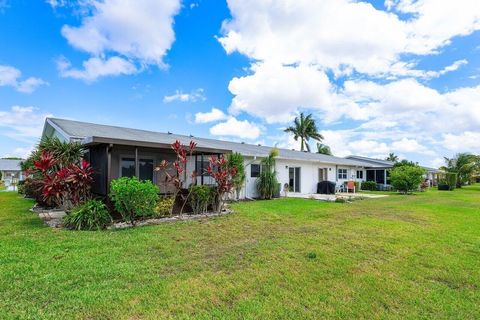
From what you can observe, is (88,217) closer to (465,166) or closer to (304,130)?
(304,130)

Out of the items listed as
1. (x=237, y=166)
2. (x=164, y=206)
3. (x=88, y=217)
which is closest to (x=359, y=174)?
(x=237, y=166)

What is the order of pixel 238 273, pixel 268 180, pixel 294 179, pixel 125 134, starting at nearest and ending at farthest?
pixel 238 273
pixel 125 134
pixel 268 180
pixel 294 179

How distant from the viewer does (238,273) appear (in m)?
4.25

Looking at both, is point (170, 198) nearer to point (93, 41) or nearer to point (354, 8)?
point (93, 41)

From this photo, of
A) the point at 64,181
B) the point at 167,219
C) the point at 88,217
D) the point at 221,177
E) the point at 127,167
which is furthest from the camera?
the point at 127,167

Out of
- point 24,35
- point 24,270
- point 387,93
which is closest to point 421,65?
point 387,93

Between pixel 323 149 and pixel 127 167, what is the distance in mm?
34198

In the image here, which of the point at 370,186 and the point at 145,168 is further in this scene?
the point at 370,186

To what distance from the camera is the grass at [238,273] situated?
3180mm

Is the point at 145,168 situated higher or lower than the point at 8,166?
lower

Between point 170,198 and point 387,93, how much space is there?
54.7ft

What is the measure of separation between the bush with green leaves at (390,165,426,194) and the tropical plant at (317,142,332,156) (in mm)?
17475

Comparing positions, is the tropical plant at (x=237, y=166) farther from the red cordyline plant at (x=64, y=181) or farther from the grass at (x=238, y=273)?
the red cordyline plant at (x=64, y=181)

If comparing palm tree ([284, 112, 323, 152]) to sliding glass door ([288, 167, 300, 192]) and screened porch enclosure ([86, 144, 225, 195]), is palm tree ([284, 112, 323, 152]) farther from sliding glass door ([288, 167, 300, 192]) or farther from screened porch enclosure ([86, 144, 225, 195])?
screened porch enclosure ([86, 144, 225, 195])
